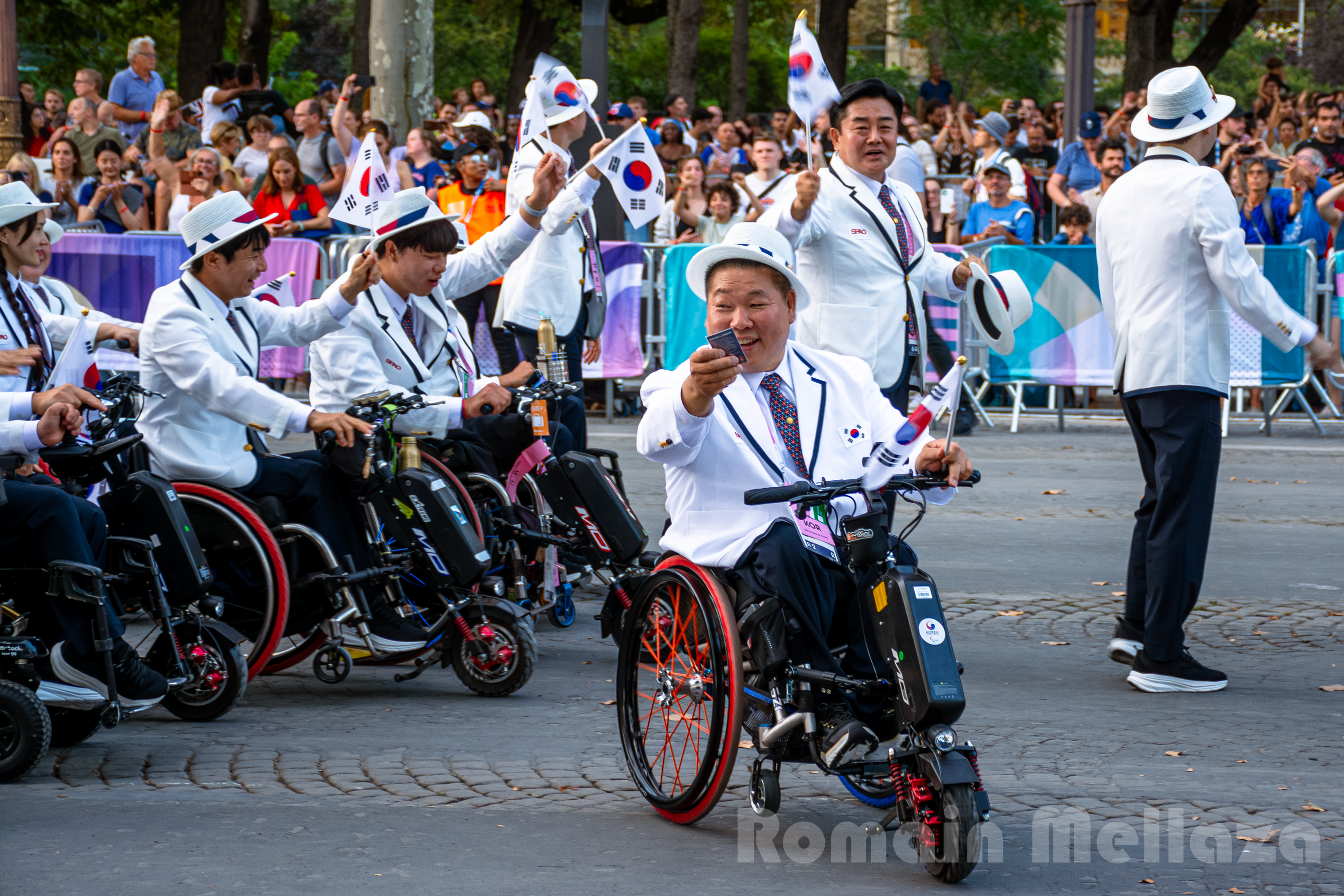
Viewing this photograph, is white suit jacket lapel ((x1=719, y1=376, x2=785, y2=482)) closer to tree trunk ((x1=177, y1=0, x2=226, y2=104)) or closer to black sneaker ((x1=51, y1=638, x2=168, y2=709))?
black sneaker ((x1=51, y1=638, x2=168, y2=709))

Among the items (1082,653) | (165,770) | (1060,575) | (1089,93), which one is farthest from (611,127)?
(165,770)

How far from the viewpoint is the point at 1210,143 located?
6.19 m

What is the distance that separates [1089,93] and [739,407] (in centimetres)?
1409

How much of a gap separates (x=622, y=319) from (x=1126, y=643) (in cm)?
786

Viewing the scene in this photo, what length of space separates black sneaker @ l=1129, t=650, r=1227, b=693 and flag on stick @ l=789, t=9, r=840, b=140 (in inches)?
101

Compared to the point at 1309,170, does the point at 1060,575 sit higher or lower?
lower

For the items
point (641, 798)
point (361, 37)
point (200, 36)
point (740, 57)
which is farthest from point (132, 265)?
point (740, 57)

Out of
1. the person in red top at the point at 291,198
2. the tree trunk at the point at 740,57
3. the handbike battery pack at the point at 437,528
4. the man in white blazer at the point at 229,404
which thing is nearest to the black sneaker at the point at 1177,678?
the handbike battery pack at the point at 437,528

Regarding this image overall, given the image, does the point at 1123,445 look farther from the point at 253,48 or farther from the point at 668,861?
the point at 253,48

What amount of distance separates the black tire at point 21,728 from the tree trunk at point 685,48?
2445cm

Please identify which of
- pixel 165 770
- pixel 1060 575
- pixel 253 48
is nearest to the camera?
pixel 165 770

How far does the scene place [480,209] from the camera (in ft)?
41.5

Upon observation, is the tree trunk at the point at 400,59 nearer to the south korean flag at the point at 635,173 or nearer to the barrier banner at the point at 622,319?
the barrier banner at the point at 622,319

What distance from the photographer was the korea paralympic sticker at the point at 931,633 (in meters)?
3.94
